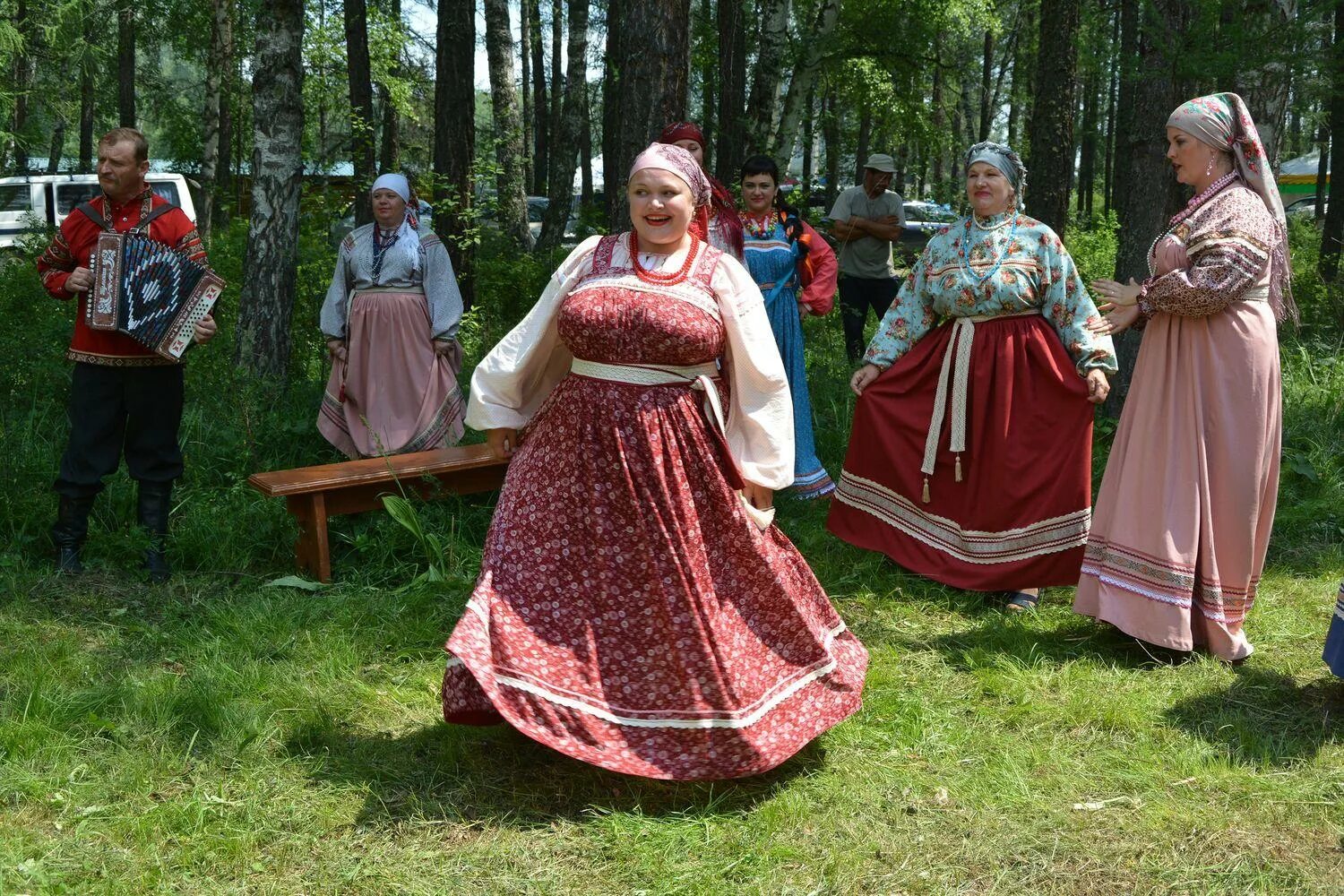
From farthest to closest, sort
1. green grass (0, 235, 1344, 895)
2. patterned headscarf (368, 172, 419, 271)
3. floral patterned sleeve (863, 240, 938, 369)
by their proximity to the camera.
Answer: patterned headscarf (368, 172, 419, 271) → floral patterned sleeve (863, 240, 938, 369) → green grass (0, 235, 1344, 895)

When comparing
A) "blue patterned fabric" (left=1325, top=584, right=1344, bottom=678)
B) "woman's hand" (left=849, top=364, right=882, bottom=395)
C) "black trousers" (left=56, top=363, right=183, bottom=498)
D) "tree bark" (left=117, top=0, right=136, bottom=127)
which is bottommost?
"blue patterned fabric" (left=1325, top=584, right=1344, bottom=678)

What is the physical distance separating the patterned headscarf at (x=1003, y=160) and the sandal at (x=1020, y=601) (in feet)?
5.49

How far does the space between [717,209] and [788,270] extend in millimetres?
712

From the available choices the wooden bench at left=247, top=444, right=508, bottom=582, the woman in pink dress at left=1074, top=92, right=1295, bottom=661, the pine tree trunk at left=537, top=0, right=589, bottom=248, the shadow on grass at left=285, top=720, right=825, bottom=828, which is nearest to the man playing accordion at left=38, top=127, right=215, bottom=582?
the wooden bench at left=247, top=444, right=508, bottom=582

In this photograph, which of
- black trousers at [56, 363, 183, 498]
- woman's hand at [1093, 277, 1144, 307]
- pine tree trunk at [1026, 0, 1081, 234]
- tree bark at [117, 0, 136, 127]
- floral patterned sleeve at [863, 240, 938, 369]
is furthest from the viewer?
tree bark at [117, 0, 136, 127]

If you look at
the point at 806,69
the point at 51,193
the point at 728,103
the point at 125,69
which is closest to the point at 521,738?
the point at 806,69

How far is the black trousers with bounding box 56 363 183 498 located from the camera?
5.15m

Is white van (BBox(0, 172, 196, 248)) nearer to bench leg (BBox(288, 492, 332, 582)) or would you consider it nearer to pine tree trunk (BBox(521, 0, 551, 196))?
pine tree trunk (BBox(521, 0, 551, 196))

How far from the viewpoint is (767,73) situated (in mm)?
11117

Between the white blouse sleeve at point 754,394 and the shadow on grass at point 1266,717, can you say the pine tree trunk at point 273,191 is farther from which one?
the shadow on grass at point 1266,717

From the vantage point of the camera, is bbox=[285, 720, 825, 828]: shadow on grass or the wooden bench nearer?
bbox=[285, 720, 825, 828]: shadow on grass

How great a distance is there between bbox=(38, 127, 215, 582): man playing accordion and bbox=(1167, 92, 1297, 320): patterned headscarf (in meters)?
3.93

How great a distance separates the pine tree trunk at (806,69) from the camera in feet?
37.8

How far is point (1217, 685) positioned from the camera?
14.2 ft
